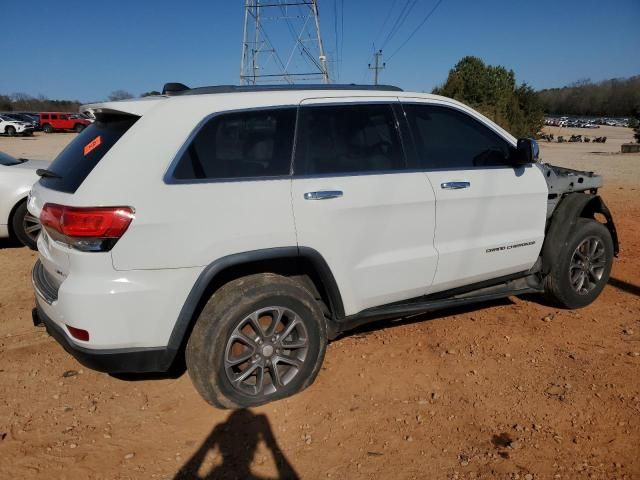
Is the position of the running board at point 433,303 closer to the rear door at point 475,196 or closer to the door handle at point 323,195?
the rear door at point 475,196

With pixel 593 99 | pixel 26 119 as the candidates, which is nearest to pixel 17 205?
pixel 26 119

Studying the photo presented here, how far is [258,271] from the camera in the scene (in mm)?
3008

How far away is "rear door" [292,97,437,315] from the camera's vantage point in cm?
294

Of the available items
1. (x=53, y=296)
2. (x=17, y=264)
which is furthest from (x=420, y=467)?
(x=17, y=264)

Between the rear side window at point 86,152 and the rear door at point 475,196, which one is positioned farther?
the rear door at point 475,196

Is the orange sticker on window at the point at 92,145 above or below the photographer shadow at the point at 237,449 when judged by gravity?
above

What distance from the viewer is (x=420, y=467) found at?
253cm

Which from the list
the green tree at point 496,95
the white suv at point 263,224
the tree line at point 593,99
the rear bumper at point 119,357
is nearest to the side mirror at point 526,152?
the white suv at point 263,224

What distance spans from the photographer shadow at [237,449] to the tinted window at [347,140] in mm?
1506

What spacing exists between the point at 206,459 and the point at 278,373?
66 cm

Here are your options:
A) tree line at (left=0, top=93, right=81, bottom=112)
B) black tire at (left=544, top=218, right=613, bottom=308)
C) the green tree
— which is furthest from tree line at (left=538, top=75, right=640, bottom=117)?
black tire at (left=544, top=218, right=613, bottom=308)

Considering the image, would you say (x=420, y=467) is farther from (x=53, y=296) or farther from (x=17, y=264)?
(x=17, y=264)

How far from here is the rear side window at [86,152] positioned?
105 inches

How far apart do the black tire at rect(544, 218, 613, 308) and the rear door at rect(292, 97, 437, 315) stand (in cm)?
145
